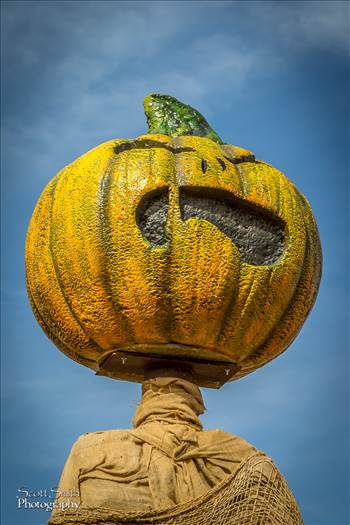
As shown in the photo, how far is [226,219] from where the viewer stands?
11.8 m

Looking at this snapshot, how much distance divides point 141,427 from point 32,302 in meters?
1.42

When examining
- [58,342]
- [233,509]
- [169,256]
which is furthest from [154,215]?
[233,509]

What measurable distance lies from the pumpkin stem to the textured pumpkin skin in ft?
1.86

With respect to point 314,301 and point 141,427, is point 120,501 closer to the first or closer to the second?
point 141,427

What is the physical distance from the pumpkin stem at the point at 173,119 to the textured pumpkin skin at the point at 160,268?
1.86ft

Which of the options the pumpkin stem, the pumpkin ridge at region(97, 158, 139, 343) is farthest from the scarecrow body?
the pumpkin stem

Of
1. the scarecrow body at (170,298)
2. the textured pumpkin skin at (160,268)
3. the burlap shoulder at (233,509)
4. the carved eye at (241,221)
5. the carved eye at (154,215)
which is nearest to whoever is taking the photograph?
the burlap shoulder at (233,509)

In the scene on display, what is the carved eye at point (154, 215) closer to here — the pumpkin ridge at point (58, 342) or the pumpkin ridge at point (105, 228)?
the pumpkin ridge at point (105, 228)

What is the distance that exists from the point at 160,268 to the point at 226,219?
2.33 feet

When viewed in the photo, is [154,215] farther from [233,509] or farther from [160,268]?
[233,509]

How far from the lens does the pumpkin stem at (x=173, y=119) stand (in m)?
12.8

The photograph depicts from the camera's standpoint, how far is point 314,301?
12.4 m

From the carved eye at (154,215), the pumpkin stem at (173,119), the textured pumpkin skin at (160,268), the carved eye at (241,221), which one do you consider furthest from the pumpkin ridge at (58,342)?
the pumpkin stem at (173,119)

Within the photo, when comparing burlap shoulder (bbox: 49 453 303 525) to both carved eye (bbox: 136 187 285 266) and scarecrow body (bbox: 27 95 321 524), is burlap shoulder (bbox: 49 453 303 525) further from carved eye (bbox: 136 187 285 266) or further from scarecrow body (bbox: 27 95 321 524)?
carved eye (bbox: 136 187 285 266)
